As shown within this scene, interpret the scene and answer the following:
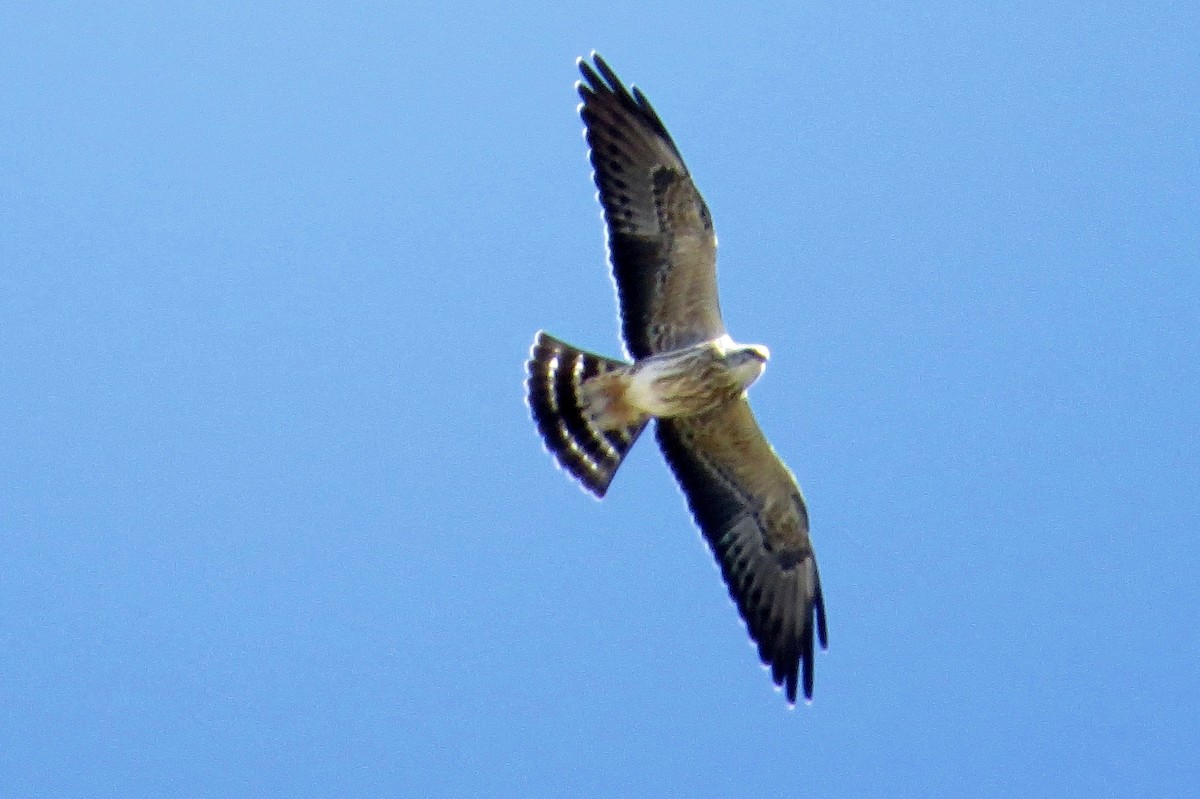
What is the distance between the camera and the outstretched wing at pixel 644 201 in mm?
9914

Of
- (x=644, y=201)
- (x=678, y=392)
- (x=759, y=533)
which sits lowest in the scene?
(x=759, y=533)

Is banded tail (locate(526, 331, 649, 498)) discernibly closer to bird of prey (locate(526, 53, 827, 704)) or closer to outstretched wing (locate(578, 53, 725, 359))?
bird of prey (locate(526, 53, 827, 704))

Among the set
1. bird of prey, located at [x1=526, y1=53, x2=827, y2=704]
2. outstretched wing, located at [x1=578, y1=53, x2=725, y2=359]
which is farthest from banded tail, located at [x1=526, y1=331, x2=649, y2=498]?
outstretched wing, located at [x1=578, y1=53, x2=725, y2=359]

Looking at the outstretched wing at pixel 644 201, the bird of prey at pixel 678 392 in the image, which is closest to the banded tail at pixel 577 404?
the bird of prey at pixel 678 392

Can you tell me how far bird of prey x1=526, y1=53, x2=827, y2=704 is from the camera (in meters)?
9.92

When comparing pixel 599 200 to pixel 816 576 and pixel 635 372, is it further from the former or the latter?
pixel 816 576

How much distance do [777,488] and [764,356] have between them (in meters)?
0.90

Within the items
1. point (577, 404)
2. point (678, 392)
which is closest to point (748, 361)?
point (678, 392)

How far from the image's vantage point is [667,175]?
32.6 ft

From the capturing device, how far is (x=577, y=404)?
1012 centimetres

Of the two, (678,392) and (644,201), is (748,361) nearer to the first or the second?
(678,392)

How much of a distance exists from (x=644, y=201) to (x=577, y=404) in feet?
3.52

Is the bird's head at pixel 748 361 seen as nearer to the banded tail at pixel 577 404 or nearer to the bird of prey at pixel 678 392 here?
the bird of prey at pixel 678 392

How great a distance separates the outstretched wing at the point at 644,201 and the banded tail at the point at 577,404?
417 millimetres
